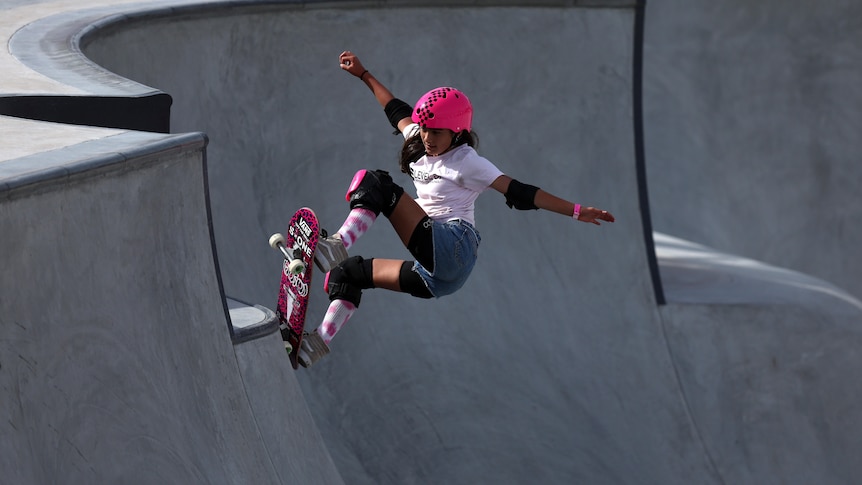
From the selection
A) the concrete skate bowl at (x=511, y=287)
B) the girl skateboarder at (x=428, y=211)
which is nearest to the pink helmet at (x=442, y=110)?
the girl skateboarder at (x=428, y=211)

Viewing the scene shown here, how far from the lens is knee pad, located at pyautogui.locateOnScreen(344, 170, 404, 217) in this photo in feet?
18.9

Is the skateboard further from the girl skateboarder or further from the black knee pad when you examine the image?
the black knee pad

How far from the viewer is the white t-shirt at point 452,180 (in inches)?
234

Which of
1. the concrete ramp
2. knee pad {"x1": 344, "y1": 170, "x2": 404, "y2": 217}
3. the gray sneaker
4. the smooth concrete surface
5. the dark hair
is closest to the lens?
the concrete ramp

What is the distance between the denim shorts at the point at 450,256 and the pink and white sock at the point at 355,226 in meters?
0.39

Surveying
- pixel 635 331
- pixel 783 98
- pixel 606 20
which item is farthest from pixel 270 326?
pixel 783 98

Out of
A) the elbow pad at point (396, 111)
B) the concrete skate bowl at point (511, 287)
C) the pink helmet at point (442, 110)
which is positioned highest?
the pink helmet at point (442, 110)

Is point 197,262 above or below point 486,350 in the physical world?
above

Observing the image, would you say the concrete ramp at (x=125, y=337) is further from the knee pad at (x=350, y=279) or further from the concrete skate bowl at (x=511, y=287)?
the concrete skate bowl at (x=511, y=287)

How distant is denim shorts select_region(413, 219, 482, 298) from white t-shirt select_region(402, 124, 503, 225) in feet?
0.30

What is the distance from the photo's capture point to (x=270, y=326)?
535 centimetres

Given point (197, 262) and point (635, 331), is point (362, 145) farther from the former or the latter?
point (197, 262)

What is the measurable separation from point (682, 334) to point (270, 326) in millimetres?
6345

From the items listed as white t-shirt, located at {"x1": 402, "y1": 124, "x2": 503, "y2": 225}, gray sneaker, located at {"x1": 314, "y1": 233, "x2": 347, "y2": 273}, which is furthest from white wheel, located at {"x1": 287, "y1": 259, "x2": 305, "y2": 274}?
white t-shirt, located at {"x1": 402, "y1": 124, "x2": 503, "y2": 225}
